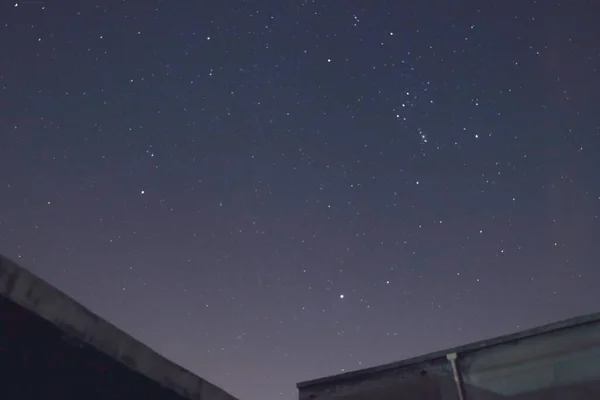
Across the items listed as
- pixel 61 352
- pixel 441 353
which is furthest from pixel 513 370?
pixel 61 352

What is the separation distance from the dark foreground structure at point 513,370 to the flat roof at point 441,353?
0.04 ft

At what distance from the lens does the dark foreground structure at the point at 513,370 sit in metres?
6.36

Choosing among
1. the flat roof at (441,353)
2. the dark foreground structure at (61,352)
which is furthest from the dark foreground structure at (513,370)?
the dark foreground structure at (61,352)

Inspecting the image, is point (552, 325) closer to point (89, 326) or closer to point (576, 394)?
point (576, 394)

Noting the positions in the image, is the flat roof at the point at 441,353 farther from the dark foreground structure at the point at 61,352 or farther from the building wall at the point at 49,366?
the building wall at the point at 49,366

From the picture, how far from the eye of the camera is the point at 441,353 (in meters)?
7.08

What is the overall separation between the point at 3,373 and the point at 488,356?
587cm

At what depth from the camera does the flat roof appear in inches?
259

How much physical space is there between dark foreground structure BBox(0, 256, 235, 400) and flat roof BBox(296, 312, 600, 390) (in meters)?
3.63

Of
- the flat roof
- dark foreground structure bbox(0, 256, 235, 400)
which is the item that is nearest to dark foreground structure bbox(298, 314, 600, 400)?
the flat roof

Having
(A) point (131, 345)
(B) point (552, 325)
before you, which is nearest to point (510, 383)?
(B) point (552, 325)

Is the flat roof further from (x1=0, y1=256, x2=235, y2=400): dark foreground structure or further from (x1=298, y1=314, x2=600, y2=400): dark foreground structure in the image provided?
(x1=0, y1=256, x2=235, y2=400): dark foreground structure

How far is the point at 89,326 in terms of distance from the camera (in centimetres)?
419

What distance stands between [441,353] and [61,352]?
5083 millimetres
